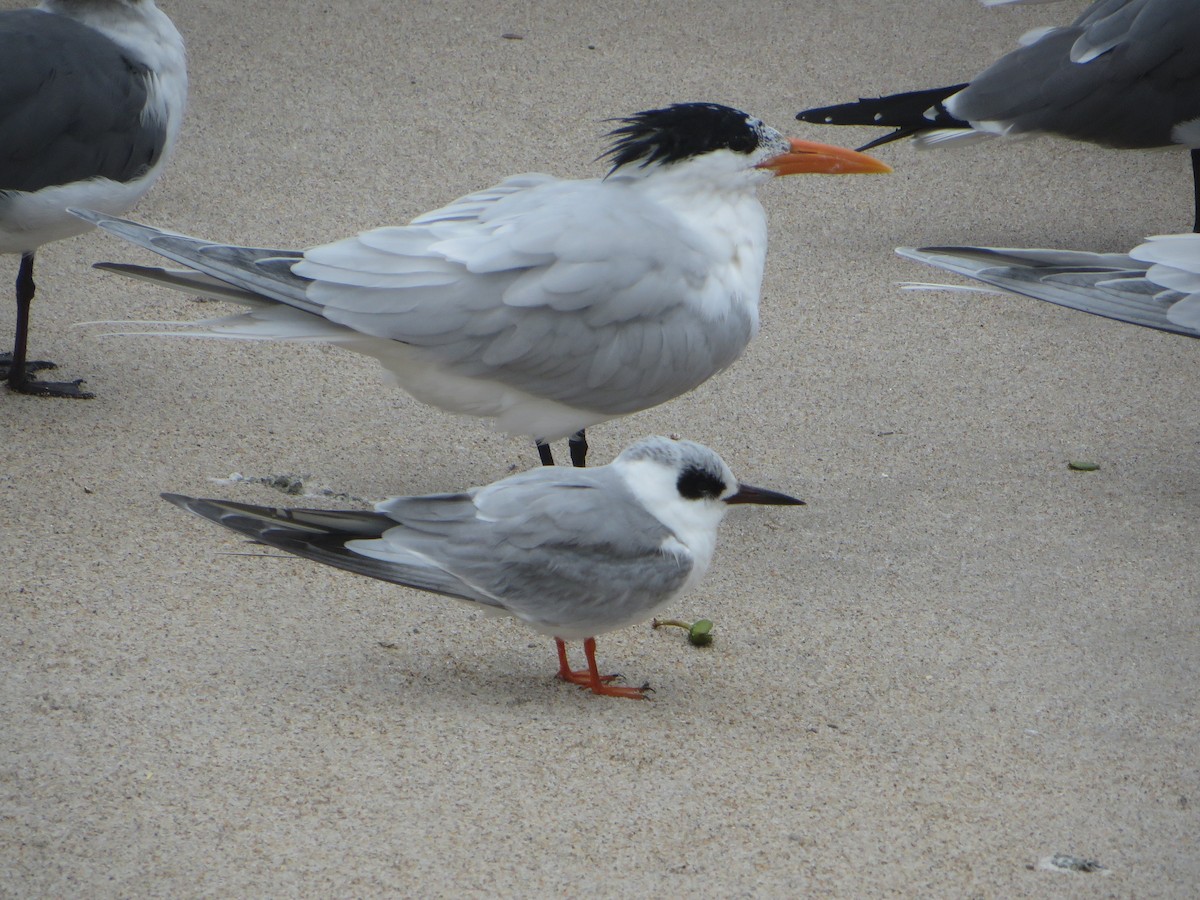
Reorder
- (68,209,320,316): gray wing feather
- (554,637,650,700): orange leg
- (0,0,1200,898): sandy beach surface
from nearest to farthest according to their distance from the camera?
(0,0,1200,898): sandy beach surface → (554,637,650,700): orange leg → (68,209,320,316): gray wing feather

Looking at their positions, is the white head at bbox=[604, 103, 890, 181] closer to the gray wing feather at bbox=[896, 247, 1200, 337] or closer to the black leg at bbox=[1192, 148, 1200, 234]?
the gray wing feather at bbox=[896, 247, 1200, 337]

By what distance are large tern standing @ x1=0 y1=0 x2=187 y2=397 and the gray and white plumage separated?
2297 millimetres

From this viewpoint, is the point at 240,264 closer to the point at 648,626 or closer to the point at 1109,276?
the point at 648,626

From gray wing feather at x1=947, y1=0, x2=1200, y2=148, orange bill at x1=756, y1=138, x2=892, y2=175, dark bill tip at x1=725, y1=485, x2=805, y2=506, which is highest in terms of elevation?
gray wing feather at x1=947, y1=0, x2=1200, y2=148

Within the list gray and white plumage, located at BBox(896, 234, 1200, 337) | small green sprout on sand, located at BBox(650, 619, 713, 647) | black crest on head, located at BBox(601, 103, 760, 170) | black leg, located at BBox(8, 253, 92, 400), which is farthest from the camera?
black leg, located at BBox(8, 253, 92, 400)

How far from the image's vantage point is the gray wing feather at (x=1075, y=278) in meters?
3.80

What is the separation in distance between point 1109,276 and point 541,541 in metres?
2.07

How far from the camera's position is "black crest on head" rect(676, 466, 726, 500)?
2783 mm

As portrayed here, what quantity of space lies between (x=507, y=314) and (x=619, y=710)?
3.39 ft

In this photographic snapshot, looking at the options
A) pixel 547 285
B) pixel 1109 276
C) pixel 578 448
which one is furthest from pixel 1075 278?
pixel 547 285

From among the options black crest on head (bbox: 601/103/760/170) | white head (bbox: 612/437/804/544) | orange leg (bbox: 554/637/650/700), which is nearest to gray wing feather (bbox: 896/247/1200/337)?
black crest on head (bbox: 601/103/760/170)

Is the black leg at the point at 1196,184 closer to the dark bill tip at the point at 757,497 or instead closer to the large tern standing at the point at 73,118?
the dark bill tip at the point at 757,497

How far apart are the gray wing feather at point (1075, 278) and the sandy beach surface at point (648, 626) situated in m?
0.49

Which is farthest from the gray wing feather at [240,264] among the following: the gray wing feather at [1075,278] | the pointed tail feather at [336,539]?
the gray wing feather at [1075,278]
